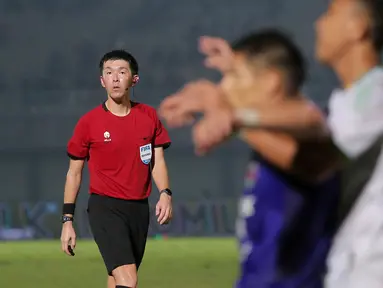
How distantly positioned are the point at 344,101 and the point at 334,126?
12 cm

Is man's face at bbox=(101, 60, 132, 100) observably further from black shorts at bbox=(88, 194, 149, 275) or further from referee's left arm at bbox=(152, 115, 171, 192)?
black shorts at bbox=(88, 194, 149, 275)

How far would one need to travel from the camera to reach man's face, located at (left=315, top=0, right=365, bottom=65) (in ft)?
12.9

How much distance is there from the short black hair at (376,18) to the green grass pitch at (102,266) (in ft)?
29.4

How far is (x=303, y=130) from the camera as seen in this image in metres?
3.24

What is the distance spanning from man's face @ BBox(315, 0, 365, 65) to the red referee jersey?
4618mm

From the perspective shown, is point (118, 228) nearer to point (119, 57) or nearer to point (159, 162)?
point (159, 162)

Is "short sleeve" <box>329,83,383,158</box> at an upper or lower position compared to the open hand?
lower

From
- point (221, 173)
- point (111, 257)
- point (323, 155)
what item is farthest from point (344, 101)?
point (221, 173)

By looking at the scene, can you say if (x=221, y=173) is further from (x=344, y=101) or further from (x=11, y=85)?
(x=344, y=101)

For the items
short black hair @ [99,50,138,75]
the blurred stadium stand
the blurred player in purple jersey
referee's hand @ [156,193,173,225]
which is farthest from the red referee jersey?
the blurred stadium stand

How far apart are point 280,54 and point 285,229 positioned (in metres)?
0.67

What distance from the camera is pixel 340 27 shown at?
394cm

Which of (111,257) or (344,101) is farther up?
(344,101)

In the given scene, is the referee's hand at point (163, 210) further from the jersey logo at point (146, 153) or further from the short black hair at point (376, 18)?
the short black hair at point (376, 18)
